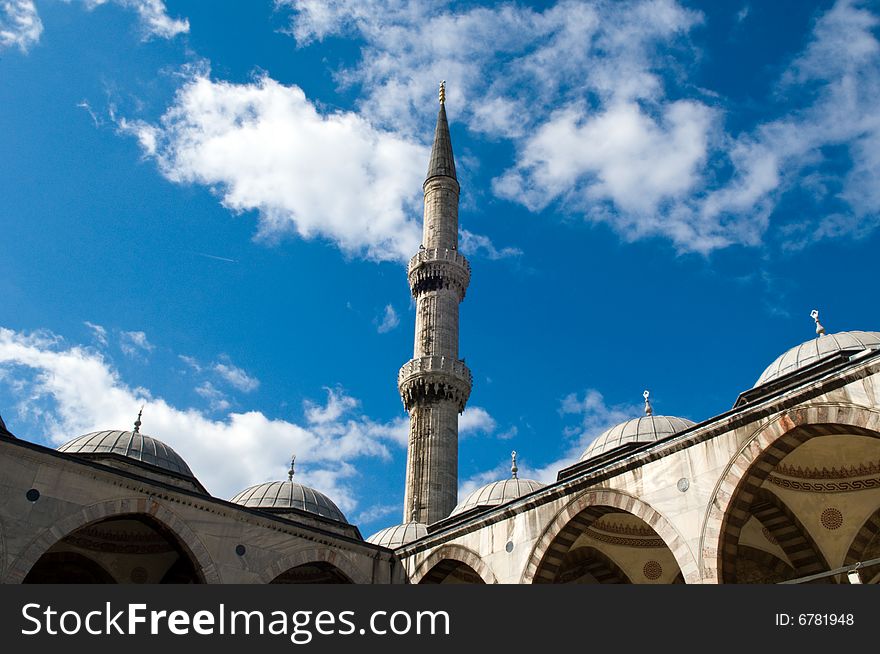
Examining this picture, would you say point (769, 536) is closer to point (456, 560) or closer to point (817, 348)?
point (817, 348)

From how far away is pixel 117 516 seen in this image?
1368 centimetres

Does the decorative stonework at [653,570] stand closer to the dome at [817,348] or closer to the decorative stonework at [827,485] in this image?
the decorative stonework at [827,485]

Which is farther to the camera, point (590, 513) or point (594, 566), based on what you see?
point (594, 566)

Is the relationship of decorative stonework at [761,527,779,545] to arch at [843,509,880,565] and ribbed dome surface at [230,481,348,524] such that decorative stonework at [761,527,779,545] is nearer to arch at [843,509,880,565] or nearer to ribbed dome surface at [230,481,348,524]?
arch at [843,509,880,565]

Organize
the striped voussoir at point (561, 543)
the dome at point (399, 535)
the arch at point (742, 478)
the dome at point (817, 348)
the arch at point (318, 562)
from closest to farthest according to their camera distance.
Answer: the arch at point (742, 478) < the striped voussoir at point (561, 543) < the arch at point (318, 562) < the dome at point (817, 348) < the dome at point (399, 535)

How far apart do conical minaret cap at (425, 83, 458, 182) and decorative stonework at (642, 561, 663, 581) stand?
19.1 m

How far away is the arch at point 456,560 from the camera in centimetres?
1498

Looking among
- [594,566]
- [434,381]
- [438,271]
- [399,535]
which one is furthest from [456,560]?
[438,271]

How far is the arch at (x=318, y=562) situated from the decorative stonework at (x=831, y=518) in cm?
895

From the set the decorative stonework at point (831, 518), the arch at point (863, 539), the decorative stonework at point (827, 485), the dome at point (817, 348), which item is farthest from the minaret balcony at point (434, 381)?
the arch at point (863, 539)

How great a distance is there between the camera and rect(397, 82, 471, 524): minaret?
82.3 feet

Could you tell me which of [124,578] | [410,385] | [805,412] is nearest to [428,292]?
[410,385]

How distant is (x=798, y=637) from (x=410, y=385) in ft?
63.0

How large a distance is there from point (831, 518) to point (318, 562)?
985cm
